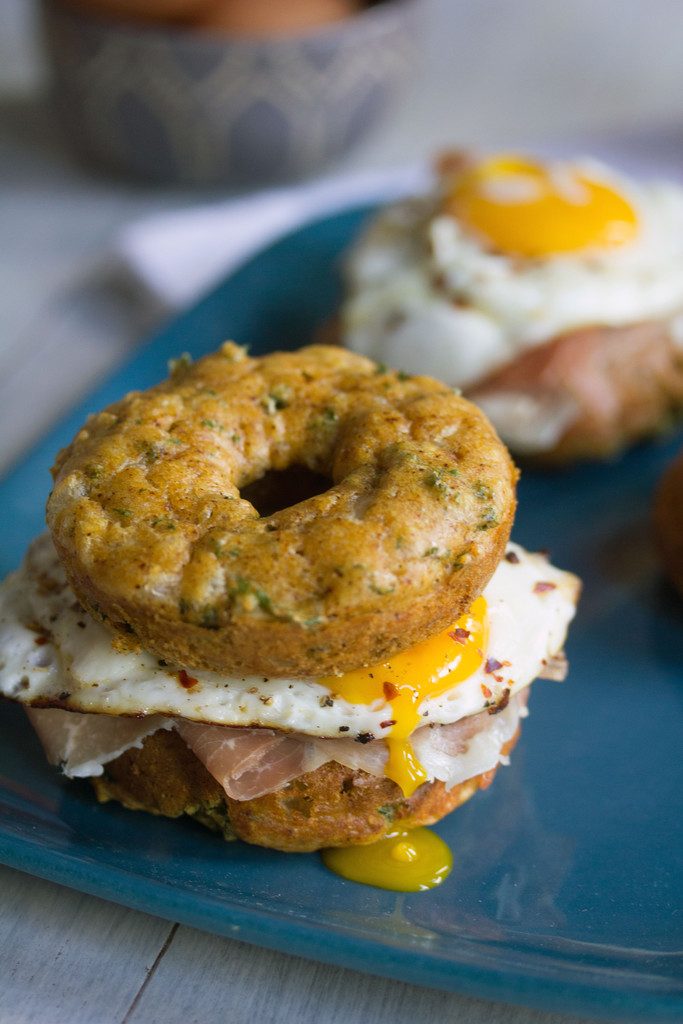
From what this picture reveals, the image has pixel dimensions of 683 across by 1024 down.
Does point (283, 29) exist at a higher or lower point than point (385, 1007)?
higher

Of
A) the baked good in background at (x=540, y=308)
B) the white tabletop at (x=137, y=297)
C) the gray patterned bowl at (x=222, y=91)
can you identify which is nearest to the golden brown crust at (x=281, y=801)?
the white tabletop at (x=137, y=297)

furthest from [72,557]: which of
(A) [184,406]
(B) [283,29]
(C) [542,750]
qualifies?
(B) [283,29]

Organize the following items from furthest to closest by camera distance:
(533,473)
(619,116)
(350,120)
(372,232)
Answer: (619,116)
(350,120)
(372,232)
(533,473)

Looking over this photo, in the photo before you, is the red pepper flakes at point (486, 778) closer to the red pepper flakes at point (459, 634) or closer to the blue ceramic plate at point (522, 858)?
the blue ceramic plate at point (522, 858)

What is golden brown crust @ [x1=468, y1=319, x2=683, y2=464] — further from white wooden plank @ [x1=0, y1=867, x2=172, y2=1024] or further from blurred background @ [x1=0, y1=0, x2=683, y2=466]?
white wooden plank @ [x1=0, y1=867, x2=172, y2=1024]

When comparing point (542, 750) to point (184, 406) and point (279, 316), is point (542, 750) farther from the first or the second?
point (279, 316)

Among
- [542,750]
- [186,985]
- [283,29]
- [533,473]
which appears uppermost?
[283,29]

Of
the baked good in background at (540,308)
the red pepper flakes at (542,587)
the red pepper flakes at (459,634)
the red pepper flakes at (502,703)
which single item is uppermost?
the red pepper flakes at (459,634)
